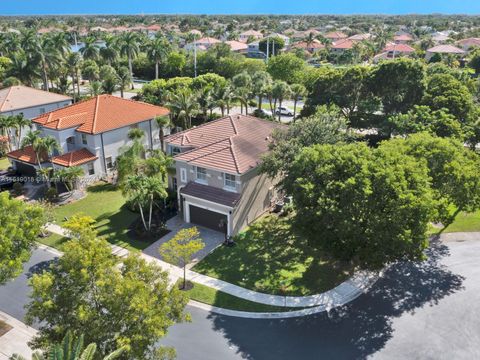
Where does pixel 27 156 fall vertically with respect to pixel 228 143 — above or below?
below

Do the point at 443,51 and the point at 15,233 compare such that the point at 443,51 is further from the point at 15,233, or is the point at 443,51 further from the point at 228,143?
the point at 15,233

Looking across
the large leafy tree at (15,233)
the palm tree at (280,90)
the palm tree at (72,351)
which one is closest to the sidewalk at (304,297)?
the large leafy tree at (15,233)

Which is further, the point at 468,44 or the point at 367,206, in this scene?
the point at 468,44

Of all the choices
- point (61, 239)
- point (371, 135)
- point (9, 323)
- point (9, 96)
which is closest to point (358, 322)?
point (9, 323)

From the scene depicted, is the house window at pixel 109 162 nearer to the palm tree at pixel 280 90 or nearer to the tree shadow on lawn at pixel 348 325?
the tree shadow on lawn at pixel 348 325

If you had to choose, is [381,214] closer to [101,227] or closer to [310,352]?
[310,352]

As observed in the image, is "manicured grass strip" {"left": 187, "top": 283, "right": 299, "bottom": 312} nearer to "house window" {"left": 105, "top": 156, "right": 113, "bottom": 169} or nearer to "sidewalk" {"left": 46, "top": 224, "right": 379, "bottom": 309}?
"sidewalk" {"left": 46, "top": 224, "right": 379, "bottom": 309}

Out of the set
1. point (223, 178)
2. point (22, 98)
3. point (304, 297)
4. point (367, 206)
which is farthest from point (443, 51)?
A: point (304, 297)
